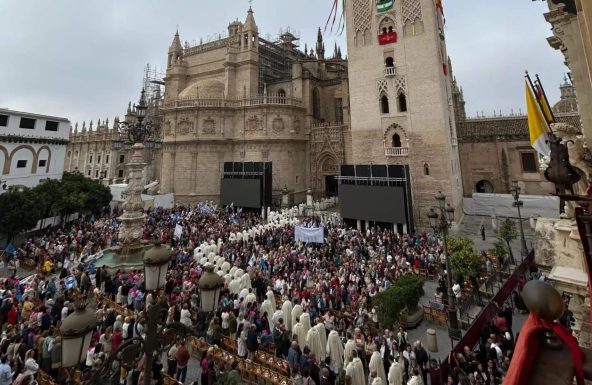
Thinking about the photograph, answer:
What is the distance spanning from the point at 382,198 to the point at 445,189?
5022 mm

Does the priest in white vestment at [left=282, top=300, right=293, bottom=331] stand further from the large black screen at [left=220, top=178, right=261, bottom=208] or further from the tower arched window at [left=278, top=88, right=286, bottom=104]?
the tower arched window at [left=278, top=88, right=286, bottom=104]

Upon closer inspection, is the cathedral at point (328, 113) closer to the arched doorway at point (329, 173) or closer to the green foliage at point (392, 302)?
the arched doorway at point (329, 173)

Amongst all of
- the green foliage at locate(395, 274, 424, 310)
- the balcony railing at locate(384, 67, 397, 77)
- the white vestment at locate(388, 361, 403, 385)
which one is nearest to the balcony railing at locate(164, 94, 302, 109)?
the balcony railing at locate(384, 67, 397, 77)

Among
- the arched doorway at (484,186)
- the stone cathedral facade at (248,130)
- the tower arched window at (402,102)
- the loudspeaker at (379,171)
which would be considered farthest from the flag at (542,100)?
the arched doorway at (484,186)

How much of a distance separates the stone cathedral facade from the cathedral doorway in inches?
12.1

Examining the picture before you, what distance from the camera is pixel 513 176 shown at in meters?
27.4

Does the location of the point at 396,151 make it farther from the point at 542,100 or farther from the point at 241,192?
the point at 542,100

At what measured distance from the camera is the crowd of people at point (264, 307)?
6.85 meters

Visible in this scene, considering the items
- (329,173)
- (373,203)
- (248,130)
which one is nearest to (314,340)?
(373,203)

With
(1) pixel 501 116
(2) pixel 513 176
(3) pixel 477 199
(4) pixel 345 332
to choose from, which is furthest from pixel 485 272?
(1) pixel 501 116

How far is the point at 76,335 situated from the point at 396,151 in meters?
23.2

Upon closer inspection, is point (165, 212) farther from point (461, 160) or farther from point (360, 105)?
point (461, 160)

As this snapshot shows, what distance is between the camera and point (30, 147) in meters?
28.3

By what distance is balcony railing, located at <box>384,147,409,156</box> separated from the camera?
2301 centimetres
